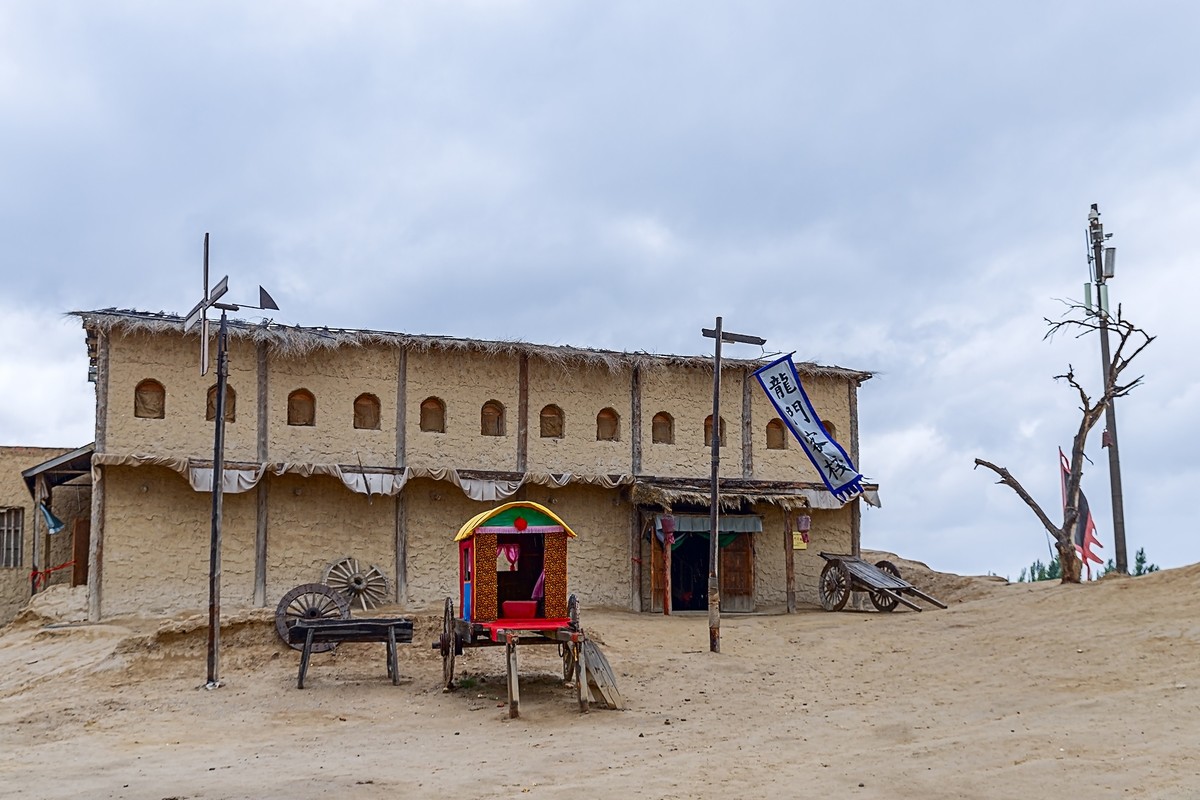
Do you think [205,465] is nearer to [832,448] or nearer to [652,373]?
[652,373]

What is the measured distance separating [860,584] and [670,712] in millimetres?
9701

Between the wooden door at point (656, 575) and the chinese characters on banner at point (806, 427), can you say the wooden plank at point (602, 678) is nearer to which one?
the chinese characters on banner at point (806, 427)

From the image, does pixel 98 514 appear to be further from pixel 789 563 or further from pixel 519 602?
pixel 789 563

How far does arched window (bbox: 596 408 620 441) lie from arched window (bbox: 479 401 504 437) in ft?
6.47

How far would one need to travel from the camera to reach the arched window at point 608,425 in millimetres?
22312

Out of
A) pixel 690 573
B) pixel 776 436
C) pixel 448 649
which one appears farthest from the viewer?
pixel 690 573

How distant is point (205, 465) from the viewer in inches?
747

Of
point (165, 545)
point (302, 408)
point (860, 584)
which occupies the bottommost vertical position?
point (860, 584)

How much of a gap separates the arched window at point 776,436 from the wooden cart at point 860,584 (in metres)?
2.46

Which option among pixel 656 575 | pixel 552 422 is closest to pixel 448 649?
pixel 656 575

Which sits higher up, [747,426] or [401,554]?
[747,426]

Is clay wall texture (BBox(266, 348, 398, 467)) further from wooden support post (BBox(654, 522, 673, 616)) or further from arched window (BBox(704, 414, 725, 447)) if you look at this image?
arched window (BBox(704, 414, 725, 447))

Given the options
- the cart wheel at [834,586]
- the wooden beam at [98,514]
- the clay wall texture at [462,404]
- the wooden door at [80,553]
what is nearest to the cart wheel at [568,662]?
the clay wall texture at [462,404]

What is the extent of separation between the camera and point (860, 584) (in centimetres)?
2141
